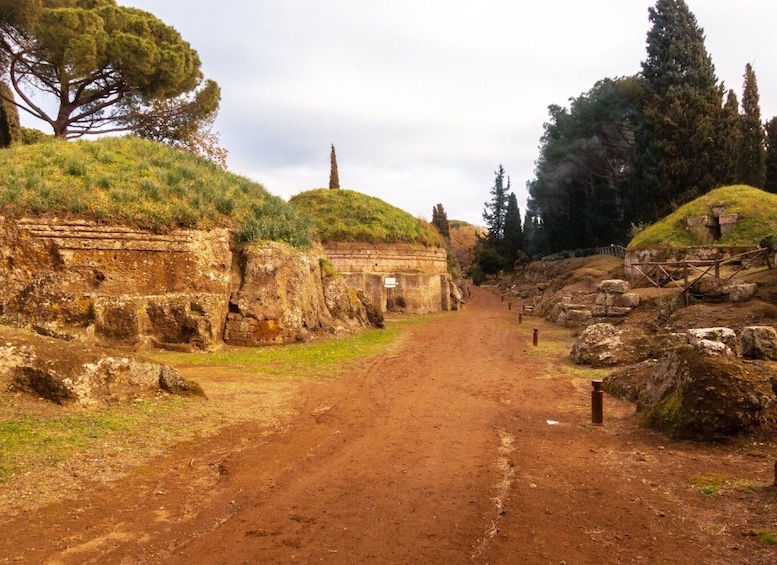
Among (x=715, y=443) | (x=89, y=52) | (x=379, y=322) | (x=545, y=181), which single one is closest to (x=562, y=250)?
(x=545, y=181)

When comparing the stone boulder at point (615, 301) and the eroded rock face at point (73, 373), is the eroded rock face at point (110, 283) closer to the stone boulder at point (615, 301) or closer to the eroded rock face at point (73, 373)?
the eroded rock face at point (73, 373)

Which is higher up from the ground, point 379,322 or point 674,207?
point 674,207

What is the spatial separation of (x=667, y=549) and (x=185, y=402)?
727cm

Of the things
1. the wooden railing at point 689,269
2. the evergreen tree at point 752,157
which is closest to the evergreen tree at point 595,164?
the evergreen tree at point 752,157

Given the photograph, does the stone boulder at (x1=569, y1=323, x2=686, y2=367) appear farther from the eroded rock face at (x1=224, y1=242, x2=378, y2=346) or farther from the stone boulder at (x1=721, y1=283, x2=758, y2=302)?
the eroded rock face at (x1=224, y1=242, x2=378, y2=346)

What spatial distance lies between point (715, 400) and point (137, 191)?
16.6 meters

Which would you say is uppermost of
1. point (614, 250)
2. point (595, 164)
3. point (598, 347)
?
point (595, 164)

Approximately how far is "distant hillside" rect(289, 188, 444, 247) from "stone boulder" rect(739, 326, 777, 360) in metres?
21.0

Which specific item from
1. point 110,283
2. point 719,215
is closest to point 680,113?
point 719,215

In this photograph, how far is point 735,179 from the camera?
3325 cm

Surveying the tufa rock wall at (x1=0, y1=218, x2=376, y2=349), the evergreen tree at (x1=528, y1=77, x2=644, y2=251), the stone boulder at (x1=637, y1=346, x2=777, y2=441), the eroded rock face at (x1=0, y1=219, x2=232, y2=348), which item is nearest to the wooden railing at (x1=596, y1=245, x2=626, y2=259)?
the evergreen tree at (x1=528, y1=77, x2=644, y2=251)

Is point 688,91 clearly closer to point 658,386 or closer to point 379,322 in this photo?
point 379,322

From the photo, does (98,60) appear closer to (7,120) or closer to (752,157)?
(7,120)

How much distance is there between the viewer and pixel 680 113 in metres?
32.7
